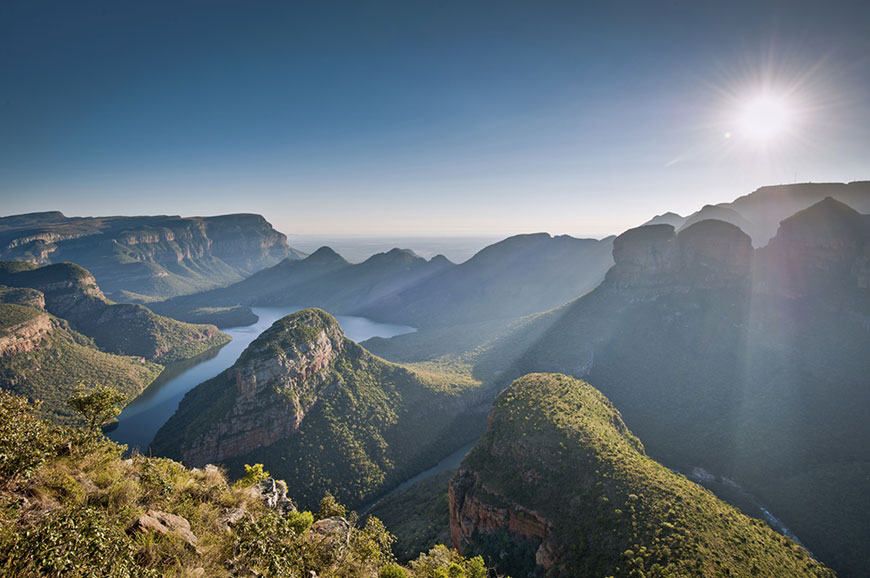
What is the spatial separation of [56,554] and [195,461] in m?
50.6

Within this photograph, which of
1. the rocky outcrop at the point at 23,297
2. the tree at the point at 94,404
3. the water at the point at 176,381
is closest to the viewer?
the tree at the point at 94,404

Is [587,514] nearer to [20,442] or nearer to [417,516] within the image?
[417,516]

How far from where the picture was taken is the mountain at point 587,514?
21.1 meters

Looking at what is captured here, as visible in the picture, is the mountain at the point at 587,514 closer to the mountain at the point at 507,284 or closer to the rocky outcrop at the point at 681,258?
the rocky outcrop at the point at 681,258

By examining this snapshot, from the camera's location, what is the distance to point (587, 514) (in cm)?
2427

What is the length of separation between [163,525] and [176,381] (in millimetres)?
110282

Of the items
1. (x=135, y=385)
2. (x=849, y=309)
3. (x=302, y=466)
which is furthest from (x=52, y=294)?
(x=849, y=309)

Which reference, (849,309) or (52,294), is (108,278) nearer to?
(52,294)

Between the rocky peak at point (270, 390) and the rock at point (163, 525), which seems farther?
the rocky peak at point (270, 390)

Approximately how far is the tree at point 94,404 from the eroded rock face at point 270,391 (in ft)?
133

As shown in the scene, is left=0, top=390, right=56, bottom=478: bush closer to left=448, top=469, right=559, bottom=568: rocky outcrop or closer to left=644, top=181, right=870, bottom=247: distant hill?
left=448, top=469, right=559, bottom=568: rocky outcrop

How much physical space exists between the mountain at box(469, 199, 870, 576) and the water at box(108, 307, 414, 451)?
71.7 meters

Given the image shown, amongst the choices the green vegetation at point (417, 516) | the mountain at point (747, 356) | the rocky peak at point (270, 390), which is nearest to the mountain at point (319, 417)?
the rocky peak at point (270, 390)

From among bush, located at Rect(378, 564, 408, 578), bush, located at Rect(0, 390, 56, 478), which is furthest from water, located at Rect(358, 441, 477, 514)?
bush, located at Rect(0, 390, 56, 478)
